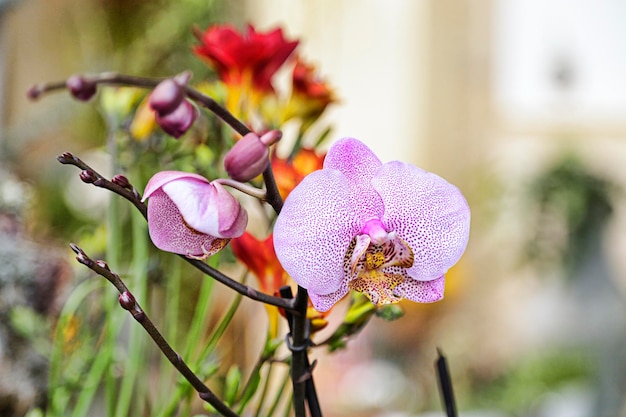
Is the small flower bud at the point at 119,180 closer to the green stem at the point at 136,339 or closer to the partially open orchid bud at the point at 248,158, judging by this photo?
the partially open orchid bud at the point at 248,158

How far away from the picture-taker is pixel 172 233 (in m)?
0.17

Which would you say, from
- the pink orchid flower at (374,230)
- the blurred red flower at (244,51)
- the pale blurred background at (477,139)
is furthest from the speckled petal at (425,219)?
the pale blurred background at (477,139)

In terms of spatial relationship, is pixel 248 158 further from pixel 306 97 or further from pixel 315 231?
pixel 306 97

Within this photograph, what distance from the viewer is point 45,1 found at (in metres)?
1.13

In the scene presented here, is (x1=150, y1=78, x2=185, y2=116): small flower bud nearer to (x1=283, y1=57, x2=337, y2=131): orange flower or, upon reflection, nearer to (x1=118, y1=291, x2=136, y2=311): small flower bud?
(x1=118, y1=291, x2=136, y2=311): small flower bud

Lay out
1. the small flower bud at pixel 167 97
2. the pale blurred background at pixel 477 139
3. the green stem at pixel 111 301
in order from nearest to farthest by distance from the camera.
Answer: the small flower bud at pixel 167 97 → the green stem at pixel 111 301 → the pale blurred background at pixel 477 139

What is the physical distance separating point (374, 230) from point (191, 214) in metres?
0.05

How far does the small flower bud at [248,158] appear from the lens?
0.50ft

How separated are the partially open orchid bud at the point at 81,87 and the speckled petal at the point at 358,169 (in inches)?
2.6

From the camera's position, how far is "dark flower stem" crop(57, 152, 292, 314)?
0.16 metres

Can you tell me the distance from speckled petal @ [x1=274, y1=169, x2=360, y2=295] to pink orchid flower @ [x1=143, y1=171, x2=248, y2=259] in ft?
0.04

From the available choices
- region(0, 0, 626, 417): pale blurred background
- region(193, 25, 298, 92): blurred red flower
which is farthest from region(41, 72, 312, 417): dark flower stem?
region(0, 0, 626, 417): pale blurred background

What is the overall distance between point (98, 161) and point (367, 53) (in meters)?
1.11

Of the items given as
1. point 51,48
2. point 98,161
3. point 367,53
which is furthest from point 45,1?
point 367,53
